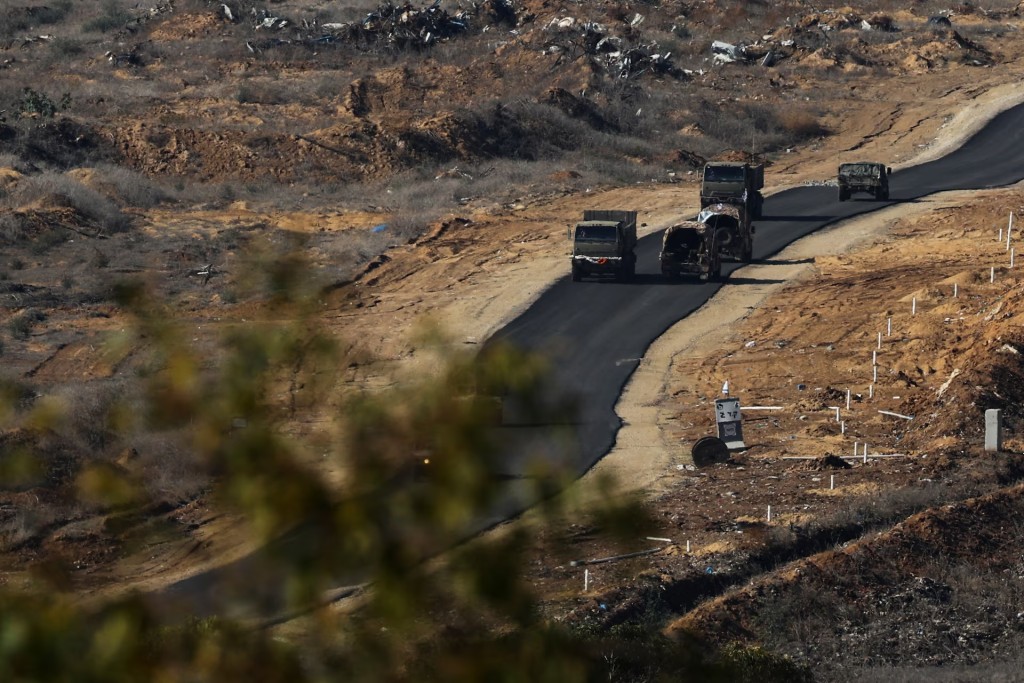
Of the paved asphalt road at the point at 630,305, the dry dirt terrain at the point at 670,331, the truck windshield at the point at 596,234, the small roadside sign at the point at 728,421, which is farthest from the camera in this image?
the truck windshield at the point at 596,234

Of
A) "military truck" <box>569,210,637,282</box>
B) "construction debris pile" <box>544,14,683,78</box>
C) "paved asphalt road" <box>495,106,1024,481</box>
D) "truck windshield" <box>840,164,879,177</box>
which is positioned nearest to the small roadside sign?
"paved asphalt road" <box>495,106,1024,481</box>

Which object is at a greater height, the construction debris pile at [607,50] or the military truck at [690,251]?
the construction debris pile at [607,50]

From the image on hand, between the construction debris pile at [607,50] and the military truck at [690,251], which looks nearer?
the military truck at [690,251]

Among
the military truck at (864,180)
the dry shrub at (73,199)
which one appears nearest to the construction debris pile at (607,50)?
the military truck at (864,180)

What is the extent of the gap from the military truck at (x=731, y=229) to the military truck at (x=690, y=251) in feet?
4.93

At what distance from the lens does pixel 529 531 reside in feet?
14.4

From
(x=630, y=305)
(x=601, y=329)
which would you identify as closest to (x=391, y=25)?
(x=630, y=305)

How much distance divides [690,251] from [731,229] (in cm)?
256

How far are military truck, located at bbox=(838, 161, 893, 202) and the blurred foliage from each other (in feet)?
153

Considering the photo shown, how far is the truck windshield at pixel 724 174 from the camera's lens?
1789 inches

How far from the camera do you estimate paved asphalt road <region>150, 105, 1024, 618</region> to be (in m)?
4.55

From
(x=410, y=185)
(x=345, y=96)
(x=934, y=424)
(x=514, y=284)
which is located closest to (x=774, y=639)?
(x=934, y=424)

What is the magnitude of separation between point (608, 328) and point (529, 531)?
3051cm

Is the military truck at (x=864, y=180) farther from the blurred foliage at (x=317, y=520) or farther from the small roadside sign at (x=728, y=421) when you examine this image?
the blurred foliage at (x=317, y=520)
